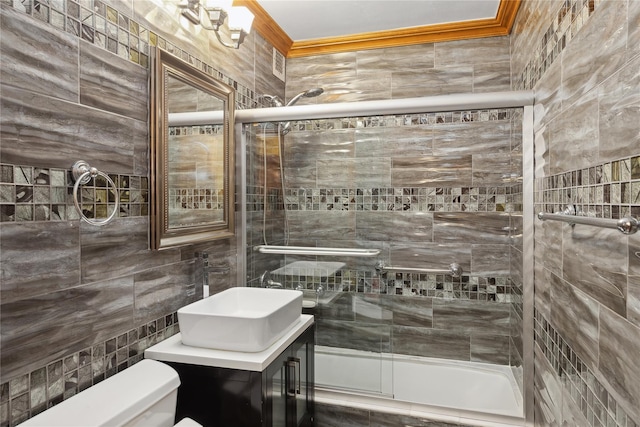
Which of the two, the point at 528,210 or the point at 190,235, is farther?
the point at 528,210

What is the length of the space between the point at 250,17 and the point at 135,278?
1.45 m

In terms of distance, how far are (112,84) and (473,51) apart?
2.39 metres

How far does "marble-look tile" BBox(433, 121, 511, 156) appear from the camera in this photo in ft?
8.32

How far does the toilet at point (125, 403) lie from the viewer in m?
1.13

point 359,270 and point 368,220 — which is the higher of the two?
point 368,220

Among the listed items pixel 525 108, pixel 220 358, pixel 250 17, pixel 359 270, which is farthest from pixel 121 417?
pixel 525 108

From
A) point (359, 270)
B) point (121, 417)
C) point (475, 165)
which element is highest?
point (475, 165)

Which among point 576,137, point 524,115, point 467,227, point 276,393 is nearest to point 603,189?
point 576,137

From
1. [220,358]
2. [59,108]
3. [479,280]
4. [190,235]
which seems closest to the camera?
[59,108]

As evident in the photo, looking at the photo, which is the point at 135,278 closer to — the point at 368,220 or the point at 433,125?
the point at 368,220

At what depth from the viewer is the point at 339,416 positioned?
7.17ft

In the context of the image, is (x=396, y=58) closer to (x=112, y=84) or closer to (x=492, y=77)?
(x=492, y=77)

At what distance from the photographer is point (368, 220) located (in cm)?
230

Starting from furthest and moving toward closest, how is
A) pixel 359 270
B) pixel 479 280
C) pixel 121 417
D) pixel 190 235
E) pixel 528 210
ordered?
1. pixel 479 280
2. pixel 359 270
3. pixel 528 210
4. pixel 190 235
5. pixel 121 417
